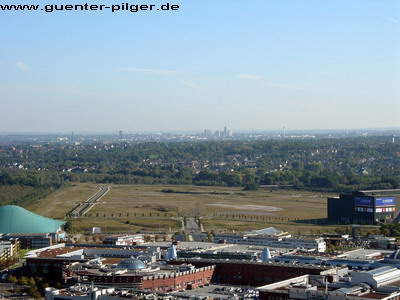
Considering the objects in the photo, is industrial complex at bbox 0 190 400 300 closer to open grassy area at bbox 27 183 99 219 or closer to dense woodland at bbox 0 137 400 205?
open grassy area at bbox 27 183 99 219

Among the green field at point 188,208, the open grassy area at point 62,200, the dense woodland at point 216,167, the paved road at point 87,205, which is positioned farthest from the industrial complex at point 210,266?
the dense woodland at point 216,167

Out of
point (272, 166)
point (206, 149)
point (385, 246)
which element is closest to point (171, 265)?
point (385, 246)

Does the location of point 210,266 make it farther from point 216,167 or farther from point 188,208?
point 216,167

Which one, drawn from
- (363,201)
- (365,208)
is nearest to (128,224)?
(363,201)

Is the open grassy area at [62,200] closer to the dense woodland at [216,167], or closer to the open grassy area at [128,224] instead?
Answer: the dense woodland at [216,167]

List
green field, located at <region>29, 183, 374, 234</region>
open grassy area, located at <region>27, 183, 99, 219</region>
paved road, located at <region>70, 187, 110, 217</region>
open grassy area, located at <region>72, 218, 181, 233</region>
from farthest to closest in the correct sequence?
open grassy area, located at <region>27, 183, 99, 219</region> < paved road, located at <region>70, 187, 110, 217</region> < green field, located at <region>29, 183, 374, 234</region> < open grassy area, located at <region>72, 218, 181, 233</region>

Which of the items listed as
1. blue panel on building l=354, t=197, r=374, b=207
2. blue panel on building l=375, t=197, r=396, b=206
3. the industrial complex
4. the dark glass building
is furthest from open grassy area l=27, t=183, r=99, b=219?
blue panel on building l=375, t=197, r=396, b=206

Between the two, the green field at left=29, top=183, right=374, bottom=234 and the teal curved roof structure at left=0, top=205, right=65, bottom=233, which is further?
the green field at left=29, top=183, right=374, bottom=234

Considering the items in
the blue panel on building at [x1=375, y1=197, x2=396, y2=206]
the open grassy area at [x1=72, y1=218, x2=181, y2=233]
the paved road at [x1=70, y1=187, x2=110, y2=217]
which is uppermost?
the blue panel on building at [x1=375, y1=197, x2=396, y2=206]

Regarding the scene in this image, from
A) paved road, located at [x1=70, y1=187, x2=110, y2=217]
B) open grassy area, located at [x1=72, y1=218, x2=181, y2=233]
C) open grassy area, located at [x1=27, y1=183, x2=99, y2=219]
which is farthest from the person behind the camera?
open grassy area, located at [x1=27, y1=183, x2=99, y2=219]
